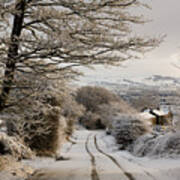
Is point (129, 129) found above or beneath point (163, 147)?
beneath

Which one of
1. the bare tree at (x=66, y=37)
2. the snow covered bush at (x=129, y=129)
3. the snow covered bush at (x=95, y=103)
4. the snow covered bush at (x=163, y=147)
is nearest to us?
the bare tree at (x=66, y=37)

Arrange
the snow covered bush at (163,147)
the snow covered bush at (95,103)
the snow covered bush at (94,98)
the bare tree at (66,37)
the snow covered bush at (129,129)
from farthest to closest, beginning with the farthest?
the snow covered bush at (94,98), the snow covered bush at (95,103), the snow covered bush at (129,129), the snow covered bush at (163,147), the bare tree at (66,37)

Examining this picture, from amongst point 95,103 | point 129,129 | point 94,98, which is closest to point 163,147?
point 129,129

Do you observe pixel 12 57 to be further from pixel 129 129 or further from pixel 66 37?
pixel 129 129

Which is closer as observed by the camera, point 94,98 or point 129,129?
point 129,129

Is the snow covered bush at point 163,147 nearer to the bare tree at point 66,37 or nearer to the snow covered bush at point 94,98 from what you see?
the bare tree at point 66,37

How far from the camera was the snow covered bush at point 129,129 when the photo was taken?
2395 centimetres

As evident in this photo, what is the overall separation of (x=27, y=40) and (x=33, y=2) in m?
1.17

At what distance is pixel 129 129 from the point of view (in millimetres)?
24438

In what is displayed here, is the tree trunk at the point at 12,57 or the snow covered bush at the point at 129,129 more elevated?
the tree trunk at the point at 12,57

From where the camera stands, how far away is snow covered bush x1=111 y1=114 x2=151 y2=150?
943 inches

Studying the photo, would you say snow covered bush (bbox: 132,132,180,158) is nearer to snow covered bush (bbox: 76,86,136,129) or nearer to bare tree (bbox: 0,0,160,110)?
bare tree (bbox: 0,0,160,110)

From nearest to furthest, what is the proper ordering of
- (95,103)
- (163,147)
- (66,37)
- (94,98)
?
1. (66,37)
2. (163,147)
3. (95,103)
4. (94,98)

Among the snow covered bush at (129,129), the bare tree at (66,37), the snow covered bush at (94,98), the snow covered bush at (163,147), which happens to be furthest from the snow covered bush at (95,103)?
the bare tree at (66,37)
